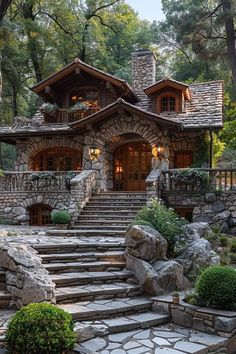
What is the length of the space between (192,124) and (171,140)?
120 cm

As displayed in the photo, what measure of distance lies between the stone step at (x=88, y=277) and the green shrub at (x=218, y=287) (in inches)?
70.8

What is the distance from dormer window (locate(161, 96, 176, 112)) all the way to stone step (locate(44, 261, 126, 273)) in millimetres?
10973

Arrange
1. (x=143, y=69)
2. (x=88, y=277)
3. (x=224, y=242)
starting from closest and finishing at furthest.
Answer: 1. (x=88, y=277)
2. (x=224, y=242)
3. (x=143, y=69)

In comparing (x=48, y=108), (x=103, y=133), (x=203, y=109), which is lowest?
(x=103, y=133)

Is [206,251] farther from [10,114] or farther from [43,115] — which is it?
[10,114]

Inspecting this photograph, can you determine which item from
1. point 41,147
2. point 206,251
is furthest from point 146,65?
point 206,251

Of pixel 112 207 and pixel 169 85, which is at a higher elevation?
pixel 169 85

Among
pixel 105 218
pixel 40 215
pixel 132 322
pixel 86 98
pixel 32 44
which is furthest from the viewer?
pixel 32 44

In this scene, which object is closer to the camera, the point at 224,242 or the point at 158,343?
the point at 158,343

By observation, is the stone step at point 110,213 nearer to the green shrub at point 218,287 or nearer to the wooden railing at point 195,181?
the wooden railing at point 195,181

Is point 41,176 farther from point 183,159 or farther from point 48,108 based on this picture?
point 183,159

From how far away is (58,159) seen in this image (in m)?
18.7

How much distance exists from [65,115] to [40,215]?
5423 millimetres

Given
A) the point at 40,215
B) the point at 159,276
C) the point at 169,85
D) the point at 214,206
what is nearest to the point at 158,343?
the point at 159,276
